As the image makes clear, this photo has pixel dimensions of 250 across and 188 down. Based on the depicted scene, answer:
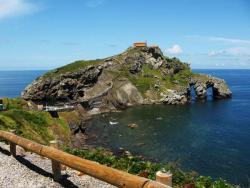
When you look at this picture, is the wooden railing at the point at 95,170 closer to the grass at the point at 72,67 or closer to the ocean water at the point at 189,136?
the ocean water at the point at 189,136

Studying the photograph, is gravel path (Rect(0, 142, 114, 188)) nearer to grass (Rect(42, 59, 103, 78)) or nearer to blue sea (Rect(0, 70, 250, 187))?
blue sea (Rect(0, 70, 250, 187))

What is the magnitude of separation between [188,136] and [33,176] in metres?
63.5

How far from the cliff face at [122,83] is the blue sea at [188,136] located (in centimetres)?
905

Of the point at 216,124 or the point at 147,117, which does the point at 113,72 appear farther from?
the point at 216,124

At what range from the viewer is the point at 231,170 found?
5138cm

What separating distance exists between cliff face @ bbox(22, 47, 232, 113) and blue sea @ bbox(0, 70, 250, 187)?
29.7 ft

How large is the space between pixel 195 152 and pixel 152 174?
1882 inches

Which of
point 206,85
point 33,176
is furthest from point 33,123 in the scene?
point 206,85

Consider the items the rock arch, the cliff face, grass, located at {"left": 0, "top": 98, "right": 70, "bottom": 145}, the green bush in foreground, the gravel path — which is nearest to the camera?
the gravel path

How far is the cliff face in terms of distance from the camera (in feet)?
390

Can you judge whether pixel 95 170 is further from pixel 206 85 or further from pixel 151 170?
pixel 206 85

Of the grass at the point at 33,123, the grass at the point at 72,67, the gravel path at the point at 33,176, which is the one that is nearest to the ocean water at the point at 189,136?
the grass at the point at 33,123

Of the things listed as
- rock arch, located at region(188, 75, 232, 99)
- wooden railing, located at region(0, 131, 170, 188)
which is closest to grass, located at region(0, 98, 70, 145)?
wooden railing, located at region(0, 131, 170, 188)

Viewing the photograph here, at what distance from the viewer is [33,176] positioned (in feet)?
47.6
